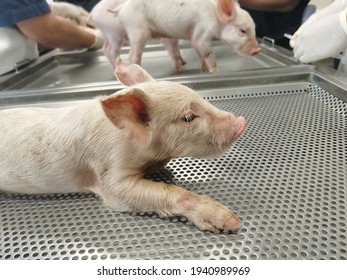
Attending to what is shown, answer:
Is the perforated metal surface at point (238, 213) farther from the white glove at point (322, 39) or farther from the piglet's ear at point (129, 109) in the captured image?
the white glove at point (322, 39)

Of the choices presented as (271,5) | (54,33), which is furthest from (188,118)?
(271,5)

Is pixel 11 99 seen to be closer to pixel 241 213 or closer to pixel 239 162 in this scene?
pixel 239 162

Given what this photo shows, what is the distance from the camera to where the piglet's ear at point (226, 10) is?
1.67 metres

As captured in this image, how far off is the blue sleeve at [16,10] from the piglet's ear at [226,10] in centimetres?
117

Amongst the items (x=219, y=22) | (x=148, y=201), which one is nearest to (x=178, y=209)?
(x=148, y=201)

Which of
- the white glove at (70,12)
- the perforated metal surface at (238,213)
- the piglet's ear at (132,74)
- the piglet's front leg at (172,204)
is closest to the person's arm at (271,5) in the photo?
the white glove at (70,12)

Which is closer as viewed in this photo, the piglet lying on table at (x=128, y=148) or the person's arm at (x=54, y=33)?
the piglet lying on table at (x=128, y=148)

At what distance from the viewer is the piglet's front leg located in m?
0.69

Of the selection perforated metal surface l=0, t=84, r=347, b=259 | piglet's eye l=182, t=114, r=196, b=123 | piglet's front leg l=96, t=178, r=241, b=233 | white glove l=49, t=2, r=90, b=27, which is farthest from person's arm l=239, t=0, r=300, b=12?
piglet's front leg l=96, t=178, r=241, b=233

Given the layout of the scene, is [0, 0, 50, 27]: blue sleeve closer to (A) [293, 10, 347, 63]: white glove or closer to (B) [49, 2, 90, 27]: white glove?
(B) [49, 2, 90, 27]: white glove

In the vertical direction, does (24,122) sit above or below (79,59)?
above

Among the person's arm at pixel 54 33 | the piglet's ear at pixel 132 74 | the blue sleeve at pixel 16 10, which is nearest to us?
the piglet's ear at pixel 132 74

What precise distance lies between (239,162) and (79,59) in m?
1.99

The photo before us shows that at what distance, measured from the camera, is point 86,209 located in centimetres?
80
